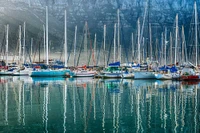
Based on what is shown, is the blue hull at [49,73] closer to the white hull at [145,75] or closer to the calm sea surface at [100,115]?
the white hull at [145,75]

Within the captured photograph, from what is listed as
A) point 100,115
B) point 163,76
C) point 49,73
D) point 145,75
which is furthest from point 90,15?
point 100,115

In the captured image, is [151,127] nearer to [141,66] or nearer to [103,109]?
[103,109]

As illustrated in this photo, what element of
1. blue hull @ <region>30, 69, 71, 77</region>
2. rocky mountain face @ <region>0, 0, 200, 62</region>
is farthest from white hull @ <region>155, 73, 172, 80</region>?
rocky mountain face @ <region>0, 0, 200, 62</region>

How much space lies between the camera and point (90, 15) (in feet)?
505

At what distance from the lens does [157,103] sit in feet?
77.6

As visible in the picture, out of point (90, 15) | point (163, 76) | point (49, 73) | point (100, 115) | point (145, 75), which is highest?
point (90, 15)

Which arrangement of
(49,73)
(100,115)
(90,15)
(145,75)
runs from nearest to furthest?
(100,115), (145,75), (49,73), (90,15)

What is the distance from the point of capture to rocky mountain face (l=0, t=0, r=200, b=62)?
14488 cm

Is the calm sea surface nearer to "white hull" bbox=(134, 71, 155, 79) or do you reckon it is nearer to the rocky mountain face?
"white hull" bbox=(134, 71, 155, 79)

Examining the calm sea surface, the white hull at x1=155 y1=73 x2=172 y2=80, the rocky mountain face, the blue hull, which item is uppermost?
the rocky mountain face

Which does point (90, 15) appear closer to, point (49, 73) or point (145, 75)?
point (49, 73)

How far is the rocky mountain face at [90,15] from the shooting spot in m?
145

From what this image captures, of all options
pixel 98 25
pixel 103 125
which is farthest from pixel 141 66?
pixel 98 25

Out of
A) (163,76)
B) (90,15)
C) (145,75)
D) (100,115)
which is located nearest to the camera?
(100,115)
